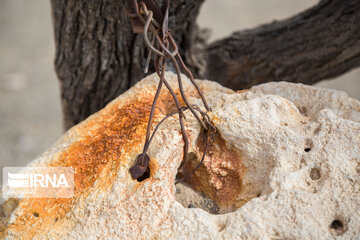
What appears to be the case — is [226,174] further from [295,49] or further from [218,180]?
[295,49]

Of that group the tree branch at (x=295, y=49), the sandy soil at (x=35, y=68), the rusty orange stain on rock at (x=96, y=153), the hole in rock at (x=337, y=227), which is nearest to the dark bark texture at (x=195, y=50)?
the tree branch at (x=295, y=49)

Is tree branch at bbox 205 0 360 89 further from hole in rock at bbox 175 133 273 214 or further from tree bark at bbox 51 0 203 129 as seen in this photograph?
hole in rock at bbox 175 133 273 214

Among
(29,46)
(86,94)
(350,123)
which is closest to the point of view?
(350,123)

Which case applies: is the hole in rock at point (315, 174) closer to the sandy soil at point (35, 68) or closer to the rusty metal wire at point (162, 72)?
the rusty metal wire at point (162, 72)

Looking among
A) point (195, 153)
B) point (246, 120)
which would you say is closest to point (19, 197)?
point (195, 153)

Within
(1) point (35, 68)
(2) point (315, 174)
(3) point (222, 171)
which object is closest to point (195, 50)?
(3) point (222, 171)

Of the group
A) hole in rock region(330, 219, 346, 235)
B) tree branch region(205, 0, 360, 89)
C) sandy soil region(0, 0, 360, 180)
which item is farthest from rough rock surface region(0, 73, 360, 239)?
sandy soil region(0, 0, 360, 180)

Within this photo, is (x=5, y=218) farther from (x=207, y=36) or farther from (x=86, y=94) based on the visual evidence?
(x=207, y=36)
